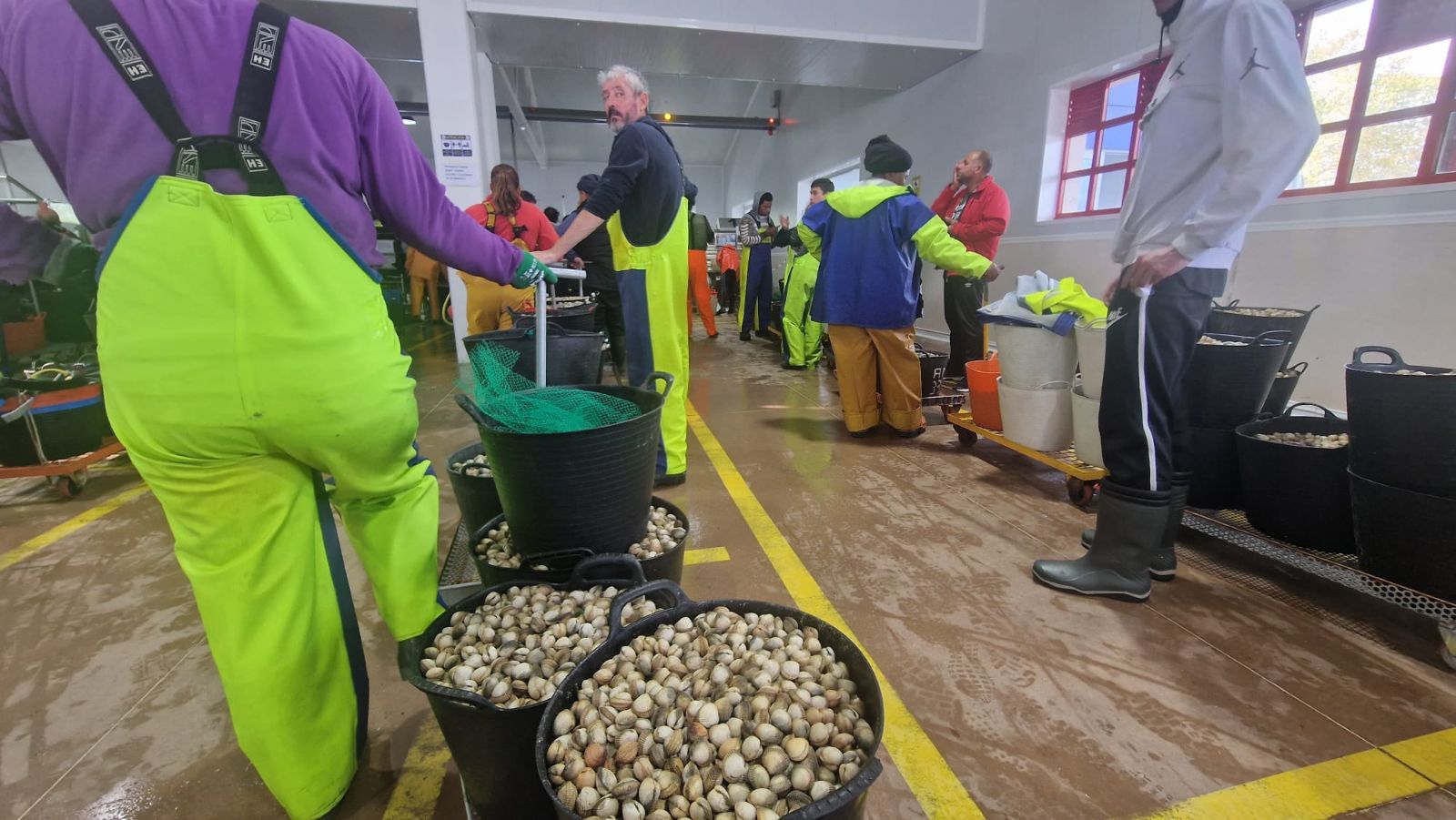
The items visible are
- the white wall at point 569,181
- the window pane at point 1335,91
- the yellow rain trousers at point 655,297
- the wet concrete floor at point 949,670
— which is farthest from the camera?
the white wall at point 569,181

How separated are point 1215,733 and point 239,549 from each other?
227 centimetres

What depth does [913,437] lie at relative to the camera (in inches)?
158

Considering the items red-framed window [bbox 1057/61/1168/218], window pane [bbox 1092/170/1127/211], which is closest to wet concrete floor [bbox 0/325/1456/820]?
window pane [bbox 1092/170/1127/211]

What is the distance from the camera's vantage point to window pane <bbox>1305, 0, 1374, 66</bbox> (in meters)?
3.77

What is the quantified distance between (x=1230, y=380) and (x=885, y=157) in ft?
7.21

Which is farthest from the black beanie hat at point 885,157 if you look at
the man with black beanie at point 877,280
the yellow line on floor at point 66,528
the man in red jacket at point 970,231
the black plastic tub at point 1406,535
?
the yellow line on floor at point 66,528

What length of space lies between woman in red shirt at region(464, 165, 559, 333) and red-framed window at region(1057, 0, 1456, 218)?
15.5 ft

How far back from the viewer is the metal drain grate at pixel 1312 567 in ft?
5.84

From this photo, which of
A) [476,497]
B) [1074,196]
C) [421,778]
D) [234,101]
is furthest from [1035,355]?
[1074,196]

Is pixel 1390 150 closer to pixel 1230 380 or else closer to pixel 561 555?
pixel 1230 380

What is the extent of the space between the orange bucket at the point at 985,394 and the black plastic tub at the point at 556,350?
211cm

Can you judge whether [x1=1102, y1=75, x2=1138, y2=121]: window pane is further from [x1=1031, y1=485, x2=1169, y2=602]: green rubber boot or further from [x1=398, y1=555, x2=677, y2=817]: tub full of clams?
[x1=398, y1=555, x2=677, y2=817]: tub full of clams

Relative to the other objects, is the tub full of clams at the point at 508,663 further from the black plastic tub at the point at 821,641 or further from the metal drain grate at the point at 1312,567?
the metal drain grate at the point at 1312,567

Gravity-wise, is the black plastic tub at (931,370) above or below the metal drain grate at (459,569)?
above
